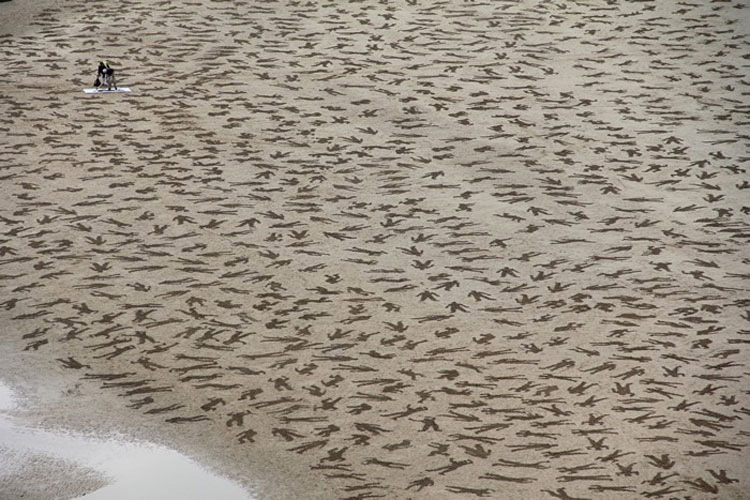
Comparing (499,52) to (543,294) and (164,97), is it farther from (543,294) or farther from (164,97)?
(543,294)

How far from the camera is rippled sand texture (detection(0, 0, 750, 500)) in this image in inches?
210

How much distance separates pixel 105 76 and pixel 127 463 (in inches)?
205

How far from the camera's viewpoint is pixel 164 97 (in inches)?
380

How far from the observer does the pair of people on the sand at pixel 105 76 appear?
9.56 metres

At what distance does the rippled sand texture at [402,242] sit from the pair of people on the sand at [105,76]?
0.13 meters

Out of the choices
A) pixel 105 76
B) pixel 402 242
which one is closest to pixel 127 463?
pixel 402 242

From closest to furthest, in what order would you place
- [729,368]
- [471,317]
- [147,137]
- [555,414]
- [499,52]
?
[555,414], [729,368], [471,317], [147,137], [499,52]

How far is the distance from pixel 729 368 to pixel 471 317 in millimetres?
1360

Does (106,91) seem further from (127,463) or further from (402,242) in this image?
(127,463)

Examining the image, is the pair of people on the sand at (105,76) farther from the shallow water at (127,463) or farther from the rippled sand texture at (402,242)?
the shallow water at (127,463)

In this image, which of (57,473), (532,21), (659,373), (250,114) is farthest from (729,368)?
(532,21)

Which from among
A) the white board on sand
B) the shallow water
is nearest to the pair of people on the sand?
the white board on sand

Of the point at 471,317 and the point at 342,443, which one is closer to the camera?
the point at 342,443

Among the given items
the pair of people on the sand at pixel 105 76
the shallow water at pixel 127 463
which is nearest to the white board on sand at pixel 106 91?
the pair of people on the sand at pixel 105 76
